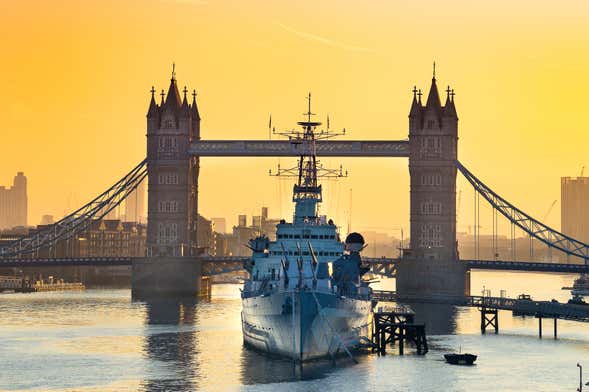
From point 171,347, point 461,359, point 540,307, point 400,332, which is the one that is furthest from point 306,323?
point 540,307

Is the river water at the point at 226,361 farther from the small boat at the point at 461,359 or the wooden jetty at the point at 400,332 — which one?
the wooden jetty at the point at 400,332

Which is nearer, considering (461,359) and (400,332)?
(461,359)

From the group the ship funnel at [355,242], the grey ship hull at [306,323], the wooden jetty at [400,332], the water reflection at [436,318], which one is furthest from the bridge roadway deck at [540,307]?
the grey ship hull at [306,323]

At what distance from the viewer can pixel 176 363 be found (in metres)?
132

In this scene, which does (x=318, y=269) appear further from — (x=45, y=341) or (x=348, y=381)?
(x=45, y=341)

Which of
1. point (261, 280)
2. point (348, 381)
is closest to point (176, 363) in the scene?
point (261, 280)

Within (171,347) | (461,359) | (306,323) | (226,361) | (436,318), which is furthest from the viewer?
(436,318)

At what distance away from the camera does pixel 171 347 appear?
145875 mm

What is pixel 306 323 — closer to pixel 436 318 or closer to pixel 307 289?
pixel 307 289

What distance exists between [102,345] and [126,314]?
129 feet

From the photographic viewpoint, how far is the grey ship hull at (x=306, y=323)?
398 feet

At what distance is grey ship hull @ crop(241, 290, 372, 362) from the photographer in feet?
398

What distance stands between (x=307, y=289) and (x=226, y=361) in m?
14.7

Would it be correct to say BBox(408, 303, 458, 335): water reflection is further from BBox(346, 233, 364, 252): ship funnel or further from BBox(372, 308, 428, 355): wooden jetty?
BBox(346, 233, 364, 252): ship funnel
